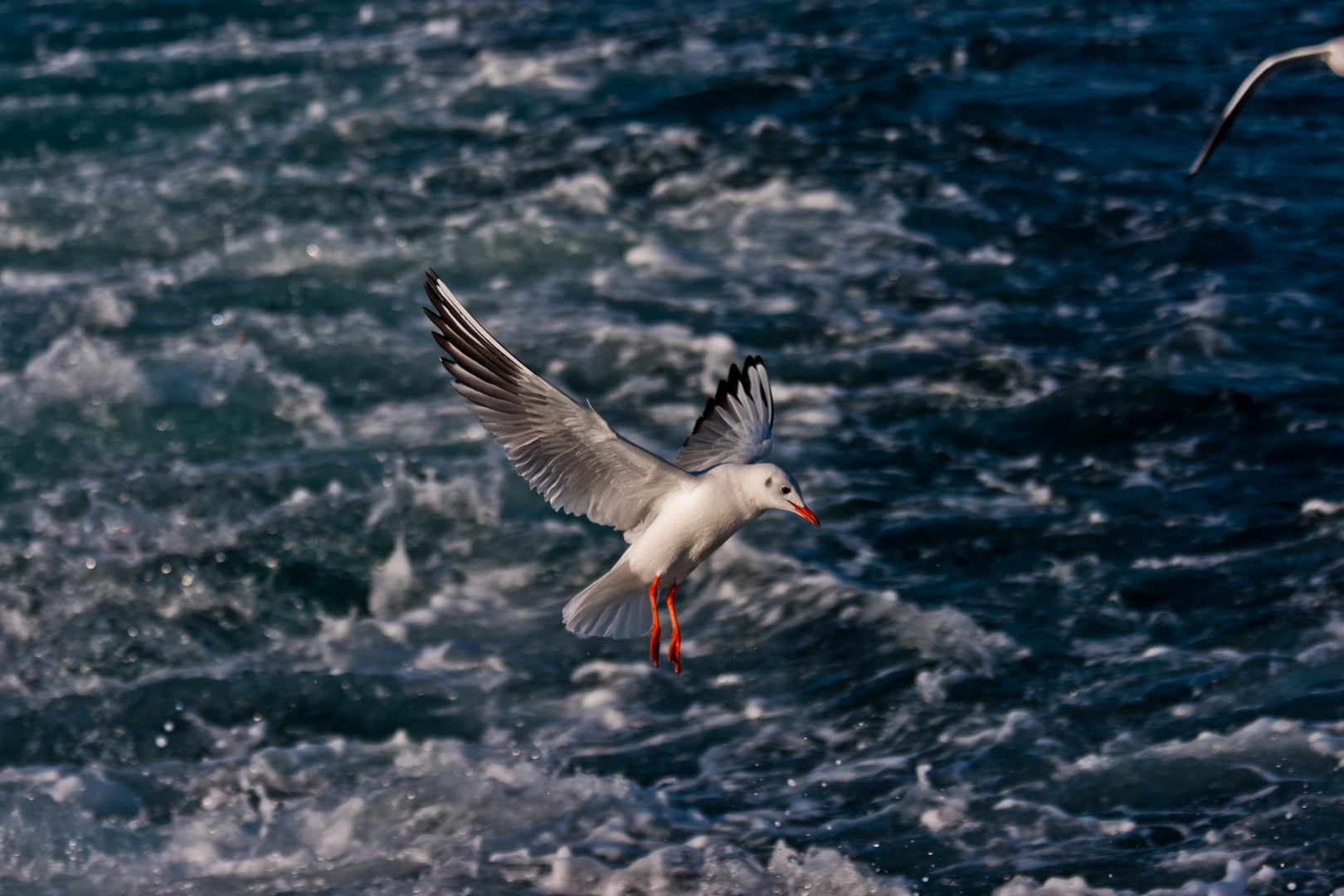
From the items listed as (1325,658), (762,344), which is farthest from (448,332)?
(762,344)

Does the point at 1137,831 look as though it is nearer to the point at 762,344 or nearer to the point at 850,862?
the point at 850,862

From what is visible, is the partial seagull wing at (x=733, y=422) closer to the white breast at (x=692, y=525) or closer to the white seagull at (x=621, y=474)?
the white seagull at (x=621, y=474)

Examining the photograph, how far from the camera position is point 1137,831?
647cm

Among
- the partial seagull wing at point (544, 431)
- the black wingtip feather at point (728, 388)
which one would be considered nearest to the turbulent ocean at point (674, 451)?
the partial seagull wing at point (544, 431)

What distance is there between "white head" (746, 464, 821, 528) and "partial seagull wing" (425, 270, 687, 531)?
11.6 inches

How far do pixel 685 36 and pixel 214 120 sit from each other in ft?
17.6

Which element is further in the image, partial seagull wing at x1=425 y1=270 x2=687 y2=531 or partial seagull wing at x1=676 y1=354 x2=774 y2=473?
partial seagull wing at x1=676 y1=354 x2=774 y2=473

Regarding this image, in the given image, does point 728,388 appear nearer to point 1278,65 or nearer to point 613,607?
point 613,607

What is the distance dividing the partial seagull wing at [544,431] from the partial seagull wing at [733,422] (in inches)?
15.3

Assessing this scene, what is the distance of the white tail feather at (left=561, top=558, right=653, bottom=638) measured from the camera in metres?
6.19

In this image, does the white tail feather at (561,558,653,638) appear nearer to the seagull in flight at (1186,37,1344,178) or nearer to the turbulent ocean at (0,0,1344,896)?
the turbulent ocean at (0,0,1344,896)

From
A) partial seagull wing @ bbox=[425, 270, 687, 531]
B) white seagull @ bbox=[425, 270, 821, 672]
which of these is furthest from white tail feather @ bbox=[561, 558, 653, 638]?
partial seagull wing @ bbox=[425, 270, 687, 531]

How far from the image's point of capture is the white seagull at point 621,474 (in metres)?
5.74

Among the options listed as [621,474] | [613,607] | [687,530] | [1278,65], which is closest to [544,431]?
[621,474]
